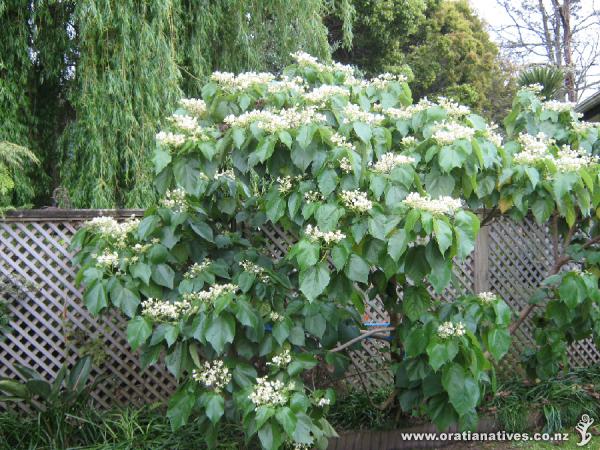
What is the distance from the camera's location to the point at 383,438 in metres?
3.67

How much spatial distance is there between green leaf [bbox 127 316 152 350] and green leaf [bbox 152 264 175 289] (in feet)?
0.86

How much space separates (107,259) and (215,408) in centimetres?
97

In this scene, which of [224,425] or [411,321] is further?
[224,425]

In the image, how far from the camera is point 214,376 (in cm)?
265

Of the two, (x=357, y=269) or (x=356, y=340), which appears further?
(x=356, y=340)

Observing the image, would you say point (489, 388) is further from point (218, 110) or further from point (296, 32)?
point (296, 32)

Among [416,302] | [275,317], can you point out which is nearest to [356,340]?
[416,302]

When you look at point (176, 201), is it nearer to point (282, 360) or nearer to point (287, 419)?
point (282, 360)

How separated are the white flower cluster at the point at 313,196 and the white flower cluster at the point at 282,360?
0.74m

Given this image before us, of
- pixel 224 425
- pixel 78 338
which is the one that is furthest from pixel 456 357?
pixel 78 338

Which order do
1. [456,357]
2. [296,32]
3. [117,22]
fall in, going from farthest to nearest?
[296,32] → [117,22] → [456,357]

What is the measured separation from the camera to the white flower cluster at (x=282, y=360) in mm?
2639

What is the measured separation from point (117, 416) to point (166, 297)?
1162 mm

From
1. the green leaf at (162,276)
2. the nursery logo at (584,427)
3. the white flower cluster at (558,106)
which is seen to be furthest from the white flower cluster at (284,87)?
the nursery logo at (584,427)
